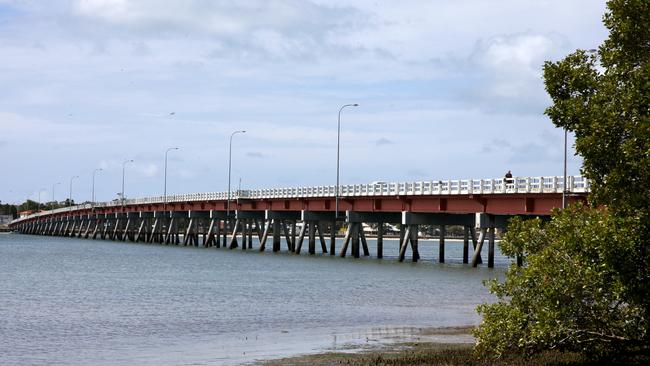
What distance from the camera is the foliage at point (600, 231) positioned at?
68.1 feet

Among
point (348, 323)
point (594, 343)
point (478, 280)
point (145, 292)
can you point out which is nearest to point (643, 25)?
point (594, 343)

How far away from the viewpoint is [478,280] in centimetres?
5994

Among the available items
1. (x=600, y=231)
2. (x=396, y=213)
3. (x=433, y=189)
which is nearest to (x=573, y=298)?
(x=600, y=231)

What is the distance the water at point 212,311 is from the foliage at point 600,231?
787 centimetres

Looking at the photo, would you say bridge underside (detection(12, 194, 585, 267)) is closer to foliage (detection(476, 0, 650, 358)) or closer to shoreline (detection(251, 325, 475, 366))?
shoreline (detection(251, 325, 475, 366))

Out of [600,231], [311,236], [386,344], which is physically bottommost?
[386,344]

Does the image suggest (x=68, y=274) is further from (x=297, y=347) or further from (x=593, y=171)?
(x=593, y=171)

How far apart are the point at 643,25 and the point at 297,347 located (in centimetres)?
1299

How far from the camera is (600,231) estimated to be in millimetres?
20906

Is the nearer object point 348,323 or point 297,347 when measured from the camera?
point 297,347

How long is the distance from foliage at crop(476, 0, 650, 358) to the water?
787cm

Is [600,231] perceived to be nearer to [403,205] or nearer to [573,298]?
[573,298]

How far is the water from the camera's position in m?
28.3

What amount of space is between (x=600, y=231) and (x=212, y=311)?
2219 cm
